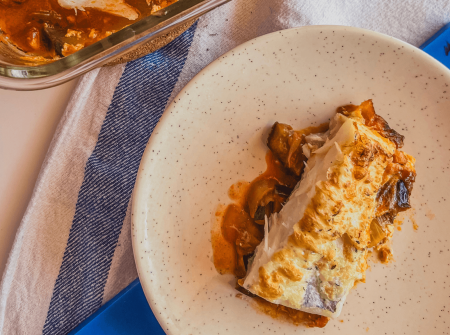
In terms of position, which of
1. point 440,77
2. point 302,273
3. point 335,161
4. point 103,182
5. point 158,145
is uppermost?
point 440,77

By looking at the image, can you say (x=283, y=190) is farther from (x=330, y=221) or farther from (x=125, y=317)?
(x=125, y=317)

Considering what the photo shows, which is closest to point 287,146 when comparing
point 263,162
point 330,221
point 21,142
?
point 263,162

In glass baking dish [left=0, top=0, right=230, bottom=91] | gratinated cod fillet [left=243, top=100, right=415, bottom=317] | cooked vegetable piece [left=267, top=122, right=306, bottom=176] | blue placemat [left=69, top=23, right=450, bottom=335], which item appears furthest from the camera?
blue placemat [left=69, top=23, right=450, bottom=335]

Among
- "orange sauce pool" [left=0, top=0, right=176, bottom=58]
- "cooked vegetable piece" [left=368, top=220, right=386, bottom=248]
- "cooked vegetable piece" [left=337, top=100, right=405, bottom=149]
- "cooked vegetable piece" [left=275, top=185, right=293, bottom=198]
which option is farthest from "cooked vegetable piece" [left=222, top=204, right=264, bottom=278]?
"orange sauce pool" [left=0, top=0, right=176, bottom=58]

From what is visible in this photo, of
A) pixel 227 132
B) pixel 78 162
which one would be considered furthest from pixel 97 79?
pixel 227 132

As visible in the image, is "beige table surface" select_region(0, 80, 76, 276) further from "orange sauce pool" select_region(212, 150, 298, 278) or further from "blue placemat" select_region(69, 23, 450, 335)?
"orange sauce pool" select_region(212, 150, 298, 278)

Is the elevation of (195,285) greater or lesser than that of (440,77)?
lesser

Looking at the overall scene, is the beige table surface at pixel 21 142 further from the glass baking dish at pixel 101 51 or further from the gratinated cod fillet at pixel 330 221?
the gratinated cod fillet at pixel 330 221

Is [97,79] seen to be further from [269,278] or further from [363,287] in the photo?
[363,287]
